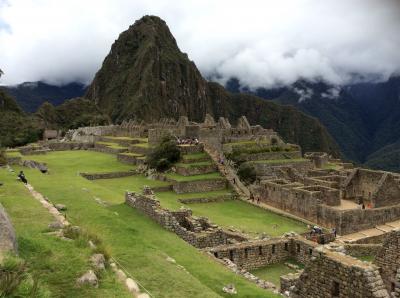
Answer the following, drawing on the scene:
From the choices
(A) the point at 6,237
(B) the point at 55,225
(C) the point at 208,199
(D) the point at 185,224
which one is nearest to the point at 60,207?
(B) the point at 55,225

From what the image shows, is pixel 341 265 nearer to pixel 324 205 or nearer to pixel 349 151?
pixel 324 205

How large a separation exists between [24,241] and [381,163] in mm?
100212

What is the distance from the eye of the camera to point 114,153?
4616 centimetres

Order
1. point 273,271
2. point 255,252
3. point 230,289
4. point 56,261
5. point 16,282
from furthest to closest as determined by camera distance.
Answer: point 255,252 < point 273,271 < point 230,289 < point 56,261 < point 16,282

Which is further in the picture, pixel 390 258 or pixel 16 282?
pixel 390 258

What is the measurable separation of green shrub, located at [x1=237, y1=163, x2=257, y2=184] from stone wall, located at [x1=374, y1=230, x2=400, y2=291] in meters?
24.1

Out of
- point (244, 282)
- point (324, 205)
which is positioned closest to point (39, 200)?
point (244, 282)

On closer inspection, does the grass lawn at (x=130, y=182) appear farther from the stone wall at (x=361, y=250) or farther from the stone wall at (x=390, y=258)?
the stone wall at (x=390, y=258)

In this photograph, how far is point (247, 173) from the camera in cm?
3266

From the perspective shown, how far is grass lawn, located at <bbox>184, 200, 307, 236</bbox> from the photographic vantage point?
65.6ft

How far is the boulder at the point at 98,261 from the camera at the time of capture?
7.56 meters

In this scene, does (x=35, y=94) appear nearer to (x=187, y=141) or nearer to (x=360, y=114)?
(x=360, y=114)

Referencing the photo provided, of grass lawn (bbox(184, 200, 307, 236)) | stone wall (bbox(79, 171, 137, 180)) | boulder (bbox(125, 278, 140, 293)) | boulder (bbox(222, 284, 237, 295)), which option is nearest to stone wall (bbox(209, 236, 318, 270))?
boulder (bbox(222, 284, 237, 295))

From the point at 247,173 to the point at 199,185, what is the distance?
4.58m
